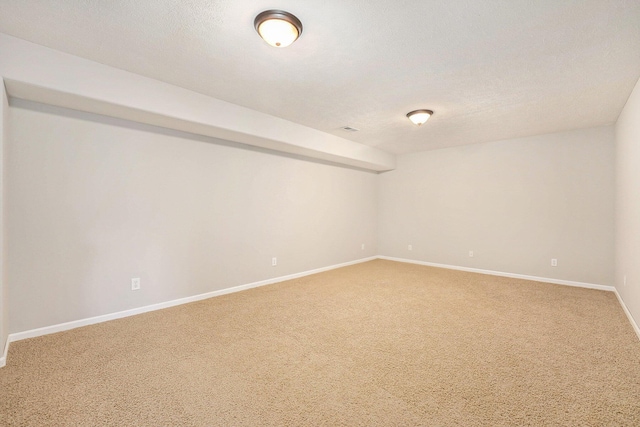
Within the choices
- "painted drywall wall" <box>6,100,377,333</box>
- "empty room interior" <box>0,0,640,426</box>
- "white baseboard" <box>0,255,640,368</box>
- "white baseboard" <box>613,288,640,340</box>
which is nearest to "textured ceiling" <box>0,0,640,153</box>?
"empty room interior" <box>0,0,640,426</box>

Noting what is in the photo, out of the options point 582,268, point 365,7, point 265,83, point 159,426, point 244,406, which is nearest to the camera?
point 159,426

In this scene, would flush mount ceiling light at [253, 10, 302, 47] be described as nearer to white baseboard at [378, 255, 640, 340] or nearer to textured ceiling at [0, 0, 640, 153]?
textured ceiling at [0, 0, 640, 153]

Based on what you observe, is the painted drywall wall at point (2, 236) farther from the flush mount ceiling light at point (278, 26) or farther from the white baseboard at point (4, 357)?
the flush mount ceiling light at point (278, 26)

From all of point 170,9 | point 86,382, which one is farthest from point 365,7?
point 86,382

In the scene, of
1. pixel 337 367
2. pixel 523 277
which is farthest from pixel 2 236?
pixel 523 277

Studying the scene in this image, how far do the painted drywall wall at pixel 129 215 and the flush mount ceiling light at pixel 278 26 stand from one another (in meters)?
2.15

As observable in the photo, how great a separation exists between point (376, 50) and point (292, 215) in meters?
3.16

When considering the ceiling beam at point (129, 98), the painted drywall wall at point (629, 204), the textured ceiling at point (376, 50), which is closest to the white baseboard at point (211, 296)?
the painted drywall wall at point (629, 204)

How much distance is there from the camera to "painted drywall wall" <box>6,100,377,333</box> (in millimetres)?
2734

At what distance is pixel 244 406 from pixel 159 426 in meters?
0.45

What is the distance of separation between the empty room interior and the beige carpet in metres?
0.02

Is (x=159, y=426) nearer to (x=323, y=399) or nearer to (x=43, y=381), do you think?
(x=323, y=399)

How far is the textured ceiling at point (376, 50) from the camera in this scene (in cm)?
192

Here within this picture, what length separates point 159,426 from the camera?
1584 mm
